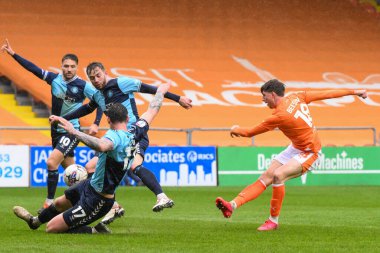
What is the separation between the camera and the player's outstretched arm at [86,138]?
9.02 m

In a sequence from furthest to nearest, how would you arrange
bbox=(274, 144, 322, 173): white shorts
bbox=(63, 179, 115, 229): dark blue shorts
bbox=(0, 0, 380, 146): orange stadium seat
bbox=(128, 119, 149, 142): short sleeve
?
bbox=(0, 0, 380, 146): orange stadium seat → bbox=(274, 144, 322, 173): white shorts → bbox=(128, 119, 149, 142): short sleeve → bbox=(63, 179, 115, 229): dark blue shorts

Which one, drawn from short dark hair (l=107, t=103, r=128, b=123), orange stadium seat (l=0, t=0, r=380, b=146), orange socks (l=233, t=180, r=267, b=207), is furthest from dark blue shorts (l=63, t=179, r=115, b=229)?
orange stadium seat (l=0, t=0, r=380, b=146)

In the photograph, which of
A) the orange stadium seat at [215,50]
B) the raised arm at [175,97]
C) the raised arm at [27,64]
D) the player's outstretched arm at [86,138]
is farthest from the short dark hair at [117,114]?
the orange stadium seat at [215,50]

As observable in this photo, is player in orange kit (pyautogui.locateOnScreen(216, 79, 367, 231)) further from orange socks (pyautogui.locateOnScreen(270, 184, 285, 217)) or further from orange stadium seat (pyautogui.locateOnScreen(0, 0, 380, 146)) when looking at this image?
orange stadium seat (pyautogui.locateOnScreen(0, 0, 380, 146))

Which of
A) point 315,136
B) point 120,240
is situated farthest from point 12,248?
point 315,136

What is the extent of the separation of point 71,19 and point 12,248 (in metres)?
20.8

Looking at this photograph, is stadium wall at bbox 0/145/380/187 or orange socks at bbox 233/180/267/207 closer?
orange socks at bbox 233/180/267/207

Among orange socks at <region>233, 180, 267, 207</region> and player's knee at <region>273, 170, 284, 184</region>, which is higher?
player's knee at <region>273, 170, 284, 184</region>

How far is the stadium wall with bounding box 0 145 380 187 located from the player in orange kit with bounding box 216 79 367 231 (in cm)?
1081

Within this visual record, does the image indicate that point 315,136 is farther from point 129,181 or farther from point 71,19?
point 71,19

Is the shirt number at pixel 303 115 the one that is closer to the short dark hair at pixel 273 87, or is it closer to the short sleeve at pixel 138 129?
the short dark hair at pixel 273 87

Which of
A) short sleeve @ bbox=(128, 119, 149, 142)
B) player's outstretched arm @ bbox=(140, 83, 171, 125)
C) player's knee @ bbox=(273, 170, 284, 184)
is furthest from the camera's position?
A: player's knee @ bbox=(273, 170, 284, 184)

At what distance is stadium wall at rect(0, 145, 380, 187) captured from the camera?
21.6 m

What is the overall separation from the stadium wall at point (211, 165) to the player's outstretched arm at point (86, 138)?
40.3 ft
